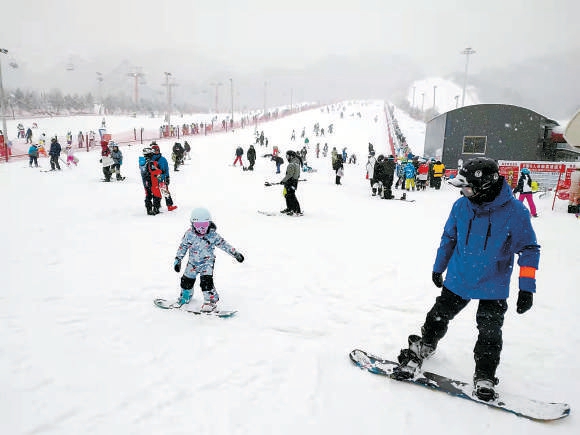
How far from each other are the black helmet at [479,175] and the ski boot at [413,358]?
1291 mm

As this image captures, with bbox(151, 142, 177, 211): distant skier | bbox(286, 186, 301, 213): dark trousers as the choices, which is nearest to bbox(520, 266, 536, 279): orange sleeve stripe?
bbox(286, 186, 301, 213): dark trousers

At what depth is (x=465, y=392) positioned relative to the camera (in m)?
2.69

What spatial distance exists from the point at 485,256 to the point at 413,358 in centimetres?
101

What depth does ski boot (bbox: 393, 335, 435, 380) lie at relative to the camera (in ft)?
9.38

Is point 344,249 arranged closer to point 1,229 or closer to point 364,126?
point 1,229

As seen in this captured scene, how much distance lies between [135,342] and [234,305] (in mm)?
1165

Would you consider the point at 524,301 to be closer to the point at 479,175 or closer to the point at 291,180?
the point at 479,175

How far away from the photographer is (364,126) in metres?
47.0

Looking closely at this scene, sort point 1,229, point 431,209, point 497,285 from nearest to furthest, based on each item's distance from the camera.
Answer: point 497,285
point 1,229
point 431,209

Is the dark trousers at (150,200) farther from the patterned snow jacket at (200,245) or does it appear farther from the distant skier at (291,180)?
the patterned snow jacket at (200,245)

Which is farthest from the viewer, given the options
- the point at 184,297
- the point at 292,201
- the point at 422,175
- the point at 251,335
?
the point at 422,175

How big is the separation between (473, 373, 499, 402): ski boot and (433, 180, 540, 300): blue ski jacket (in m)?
0.60

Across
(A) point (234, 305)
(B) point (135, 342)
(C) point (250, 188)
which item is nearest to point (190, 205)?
(C) point (250, 188)

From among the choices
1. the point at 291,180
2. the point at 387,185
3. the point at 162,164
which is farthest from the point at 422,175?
the point at 162,164
